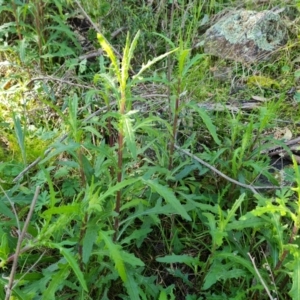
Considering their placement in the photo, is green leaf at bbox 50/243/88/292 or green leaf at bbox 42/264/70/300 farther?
green leaf at bbox 42/264/70/300

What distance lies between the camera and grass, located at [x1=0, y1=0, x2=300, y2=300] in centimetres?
176

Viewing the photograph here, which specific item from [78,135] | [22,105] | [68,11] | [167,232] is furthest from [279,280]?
[68,11]

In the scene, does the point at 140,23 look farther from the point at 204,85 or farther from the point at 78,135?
the point at 78,135

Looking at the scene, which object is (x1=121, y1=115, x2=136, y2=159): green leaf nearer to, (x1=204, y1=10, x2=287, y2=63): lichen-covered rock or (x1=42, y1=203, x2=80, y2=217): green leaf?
(x1=42, y1=203, x2=80, y2=217): green leaf

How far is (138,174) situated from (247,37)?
180 centimetres

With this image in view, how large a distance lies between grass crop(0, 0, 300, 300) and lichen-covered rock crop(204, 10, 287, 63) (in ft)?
0.33

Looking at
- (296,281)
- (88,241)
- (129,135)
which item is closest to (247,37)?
(129,135)

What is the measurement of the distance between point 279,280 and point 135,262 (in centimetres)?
63

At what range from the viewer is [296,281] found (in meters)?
1.65

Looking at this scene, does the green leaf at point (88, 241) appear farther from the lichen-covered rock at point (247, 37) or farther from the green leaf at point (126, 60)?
the lichen-covered rock at point (247, 37)

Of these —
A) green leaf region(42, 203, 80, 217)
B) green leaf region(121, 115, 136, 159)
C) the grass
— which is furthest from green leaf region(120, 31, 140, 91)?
green leaf region(42, 203, 80, 217)

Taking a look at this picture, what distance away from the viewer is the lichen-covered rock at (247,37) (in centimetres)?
347

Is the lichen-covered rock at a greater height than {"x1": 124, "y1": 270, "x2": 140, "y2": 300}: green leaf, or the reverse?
the lichen-covered rock

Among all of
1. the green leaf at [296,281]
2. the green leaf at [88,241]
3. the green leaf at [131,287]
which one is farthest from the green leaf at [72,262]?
the green leaf at [296,281]
